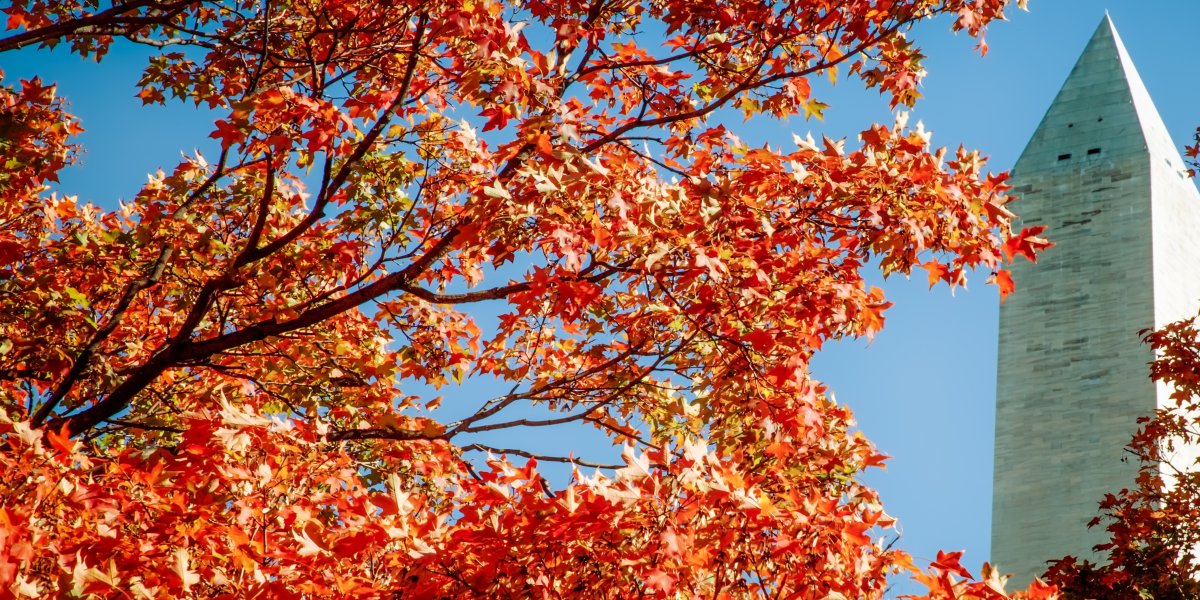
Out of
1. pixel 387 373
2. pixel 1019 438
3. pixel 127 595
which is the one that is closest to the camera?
pixel 127 595

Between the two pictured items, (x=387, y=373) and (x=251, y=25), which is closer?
(x=251, y=25)

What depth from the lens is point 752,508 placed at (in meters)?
5.14

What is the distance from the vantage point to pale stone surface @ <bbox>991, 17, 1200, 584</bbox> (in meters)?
22.2

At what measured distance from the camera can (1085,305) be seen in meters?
23.8

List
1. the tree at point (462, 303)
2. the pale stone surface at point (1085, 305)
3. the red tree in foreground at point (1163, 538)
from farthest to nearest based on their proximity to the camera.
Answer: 1. the pale stone surface at point (1085, 305)
2. the red tree in foreground at point (1163, 538)
3. the tree at point (462, 303)

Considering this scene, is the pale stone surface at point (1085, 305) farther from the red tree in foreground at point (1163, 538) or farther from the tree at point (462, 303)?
the tree at point (462, 303)

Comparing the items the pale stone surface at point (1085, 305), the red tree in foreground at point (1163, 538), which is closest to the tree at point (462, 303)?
the red tree in foreground at point (1163, 538)

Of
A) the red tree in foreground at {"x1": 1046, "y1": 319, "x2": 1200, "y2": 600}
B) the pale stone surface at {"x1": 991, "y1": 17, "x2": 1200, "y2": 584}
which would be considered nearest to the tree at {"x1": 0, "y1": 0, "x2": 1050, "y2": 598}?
the red tree in foreground at {"x1": 1046, "y1": 319, "x2": 1200, "y2": 600}

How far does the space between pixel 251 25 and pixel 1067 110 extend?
22.2m

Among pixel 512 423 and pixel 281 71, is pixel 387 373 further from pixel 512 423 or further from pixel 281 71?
pixel 281 71

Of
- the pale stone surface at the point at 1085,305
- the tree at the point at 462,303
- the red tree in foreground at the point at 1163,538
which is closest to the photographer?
the tree at the point at 462,303

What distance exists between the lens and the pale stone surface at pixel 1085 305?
22.2 metres

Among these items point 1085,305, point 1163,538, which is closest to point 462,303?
point 1163,538

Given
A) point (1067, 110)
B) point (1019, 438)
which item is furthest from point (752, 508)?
point (1067, 110)
